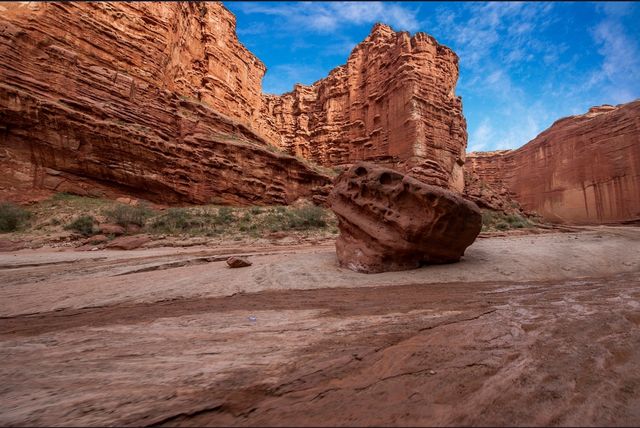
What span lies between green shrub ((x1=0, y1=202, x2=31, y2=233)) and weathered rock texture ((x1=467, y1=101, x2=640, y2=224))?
4886 centimetres

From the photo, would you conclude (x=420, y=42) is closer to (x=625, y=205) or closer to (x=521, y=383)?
(x=625, y=205)

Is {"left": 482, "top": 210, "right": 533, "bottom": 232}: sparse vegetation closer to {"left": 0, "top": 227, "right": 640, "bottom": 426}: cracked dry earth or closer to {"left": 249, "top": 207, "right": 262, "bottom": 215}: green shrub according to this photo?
{"left": 249, "top": 207, "right": 262, "bottom": 215}: green shrub

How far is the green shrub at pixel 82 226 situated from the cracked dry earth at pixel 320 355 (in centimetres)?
889

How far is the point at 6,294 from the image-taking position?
4441mm

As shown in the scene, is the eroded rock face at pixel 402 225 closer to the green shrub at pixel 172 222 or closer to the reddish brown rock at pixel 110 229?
the green shrub at pixel 172 222

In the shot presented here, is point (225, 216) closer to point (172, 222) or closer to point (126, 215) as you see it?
point (172, 222)

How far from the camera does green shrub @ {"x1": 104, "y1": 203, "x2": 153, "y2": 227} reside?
1334 centimetres

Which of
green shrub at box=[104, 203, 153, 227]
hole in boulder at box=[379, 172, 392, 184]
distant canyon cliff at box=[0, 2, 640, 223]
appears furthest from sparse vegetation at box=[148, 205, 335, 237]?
hole in boulder at box=[379, 172, 392, 184]

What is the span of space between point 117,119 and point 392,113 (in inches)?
864

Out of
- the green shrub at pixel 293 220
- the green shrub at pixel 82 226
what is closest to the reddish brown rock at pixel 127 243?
the green shrub at pixel 82 226

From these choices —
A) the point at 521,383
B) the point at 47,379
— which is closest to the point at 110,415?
the point at 47,379

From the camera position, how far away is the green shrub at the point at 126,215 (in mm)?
13344

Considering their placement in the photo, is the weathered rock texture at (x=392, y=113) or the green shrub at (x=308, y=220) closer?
the green shrub at (x=308, y=220)

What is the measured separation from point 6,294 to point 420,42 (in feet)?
102
